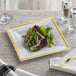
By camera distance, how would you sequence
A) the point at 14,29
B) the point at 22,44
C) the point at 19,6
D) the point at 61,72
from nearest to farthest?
the point at 61,72 → the point at 22,44 → the point at 14,29 → the point at 19,6

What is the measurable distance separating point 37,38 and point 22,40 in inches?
4.3

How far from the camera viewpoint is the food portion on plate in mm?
1275

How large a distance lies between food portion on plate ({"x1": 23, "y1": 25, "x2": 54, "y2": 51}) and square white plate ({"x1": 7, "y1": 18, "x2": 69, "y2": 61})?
0.03 metres

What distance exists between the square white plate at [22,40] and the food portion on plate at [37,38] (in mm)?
27

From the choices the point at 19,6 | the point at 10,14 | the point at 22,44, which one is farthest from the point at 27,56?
the point at 19,6

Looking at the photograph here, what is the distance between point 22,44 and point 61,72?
33 cm

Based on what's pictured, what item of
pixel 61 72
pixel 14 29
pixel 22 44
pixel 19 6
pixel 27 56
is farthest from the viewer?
pixel 19 6

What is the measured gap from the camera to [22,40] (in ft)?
4.47

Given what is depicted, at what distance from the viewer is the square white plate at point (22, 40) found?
1236mm

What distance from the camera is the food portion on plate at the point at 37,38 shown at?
4.18ft

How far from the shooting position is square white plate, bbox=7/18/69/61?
4.06ft

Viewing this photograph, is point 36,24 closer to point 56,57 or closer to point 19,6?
point 56,57

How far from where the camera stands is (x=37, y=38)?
130 cm

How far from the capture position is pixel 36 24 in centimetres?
147
